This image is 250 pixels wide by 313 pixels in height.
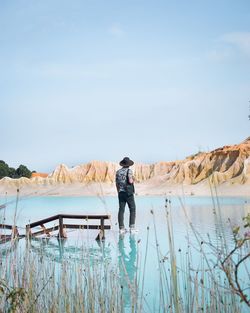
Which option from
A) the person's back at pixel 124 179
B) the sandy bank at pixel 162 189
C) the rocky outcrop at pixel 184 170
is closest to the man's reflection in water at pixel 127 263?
the person's back at pixel 124 179

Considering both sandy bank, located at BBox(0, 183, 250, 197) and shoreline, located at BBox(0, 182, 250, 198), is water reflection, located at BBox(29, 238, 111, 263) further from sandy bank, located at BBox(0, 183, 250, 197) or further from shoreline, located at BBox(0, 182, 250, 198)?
sandy bank, located at BBox(0, 183, 250, 197)

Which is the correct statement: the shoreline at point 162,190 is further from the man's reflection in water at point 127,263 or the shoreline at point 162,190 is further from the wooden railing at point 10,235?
the wooden railing at point 10,235

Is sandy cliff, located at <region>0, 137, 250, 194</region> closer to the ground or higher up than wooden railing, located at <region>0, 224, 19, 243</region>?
higher up

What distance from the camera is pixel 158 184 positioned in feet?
175

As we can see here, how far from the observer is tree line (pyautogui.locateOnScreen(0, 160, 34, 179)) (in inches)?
2589

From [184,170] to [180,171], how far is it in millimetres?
437

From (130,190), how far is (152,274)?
363cm

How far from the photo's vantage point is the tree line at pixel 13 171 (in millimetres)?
65750

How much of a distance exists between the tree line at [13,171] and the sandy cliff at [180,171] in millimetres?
6279

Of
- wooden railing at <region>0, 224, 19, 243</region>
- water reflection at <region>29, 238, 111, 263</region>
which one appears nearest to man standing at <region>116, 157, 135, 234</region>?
water reflection at <region>29, 238, 111, 263</region>

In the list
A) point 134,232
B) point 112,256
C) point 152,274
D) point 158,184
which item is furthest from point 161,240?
point 158,184

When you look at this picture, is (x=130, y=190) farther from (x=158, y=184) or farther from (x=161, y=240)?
(x=158, y=184)

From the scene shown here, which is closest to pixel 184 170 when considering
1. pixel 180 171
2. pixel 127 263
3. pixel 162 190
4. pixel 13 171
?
pixel 180 171

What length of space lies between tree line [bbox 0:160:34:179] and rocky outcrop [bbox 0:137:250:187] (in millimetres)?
6028
